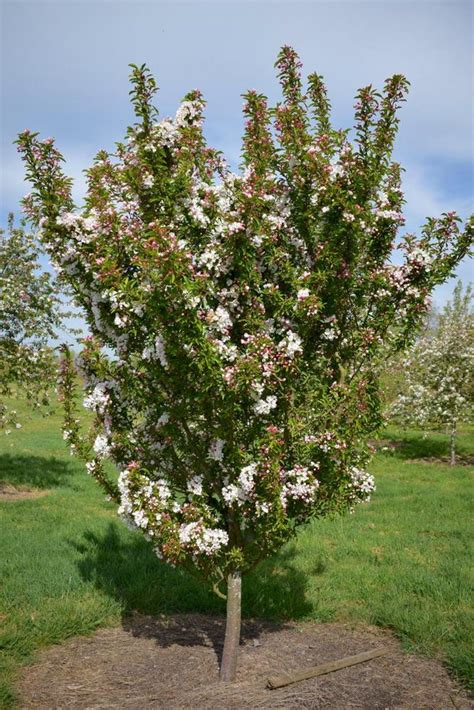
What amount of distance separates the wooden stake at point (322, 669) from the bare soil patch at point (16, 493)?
32.1ft

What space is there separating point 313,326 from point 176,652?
13.5 ft

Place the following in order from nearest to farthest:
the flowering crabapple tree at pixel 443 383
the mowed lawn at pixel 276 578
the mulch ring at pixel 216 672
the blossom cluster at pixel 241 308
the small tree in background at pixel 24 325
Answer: the blossom cluster at pixel 241 308 < the mulch ring at pixel 216 672 < the mowed lawn at pixel 276 578 < the small tree in background at pixel 24 325 < the flowering crabapple tree at pixel 443 383

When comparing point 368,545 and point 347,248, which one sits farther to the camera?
point 368,545

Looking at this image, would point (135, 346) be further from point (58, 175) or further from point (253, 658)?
point (253, 658)

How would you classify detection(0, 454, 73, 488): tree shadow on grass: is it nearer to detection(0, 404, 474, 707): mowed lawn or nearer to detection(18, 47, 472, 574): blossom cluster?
detection(0, 404, 474, 707): mowed lawn

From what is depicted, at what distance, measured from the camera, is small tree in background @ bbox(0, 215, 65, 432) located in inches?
531

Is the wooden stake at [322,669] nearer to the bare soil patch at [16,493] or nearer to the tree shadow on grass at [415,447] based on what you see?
the bare soil patch at [16,493]

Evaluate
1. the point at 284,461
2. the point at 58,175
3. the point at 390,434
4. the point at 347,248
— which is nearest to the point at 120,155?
the point at 58,175

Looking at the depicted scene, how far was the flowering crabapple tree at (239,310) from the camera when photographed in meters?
5.22

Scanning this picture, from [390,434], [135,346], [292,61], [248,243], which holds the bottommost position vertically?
[390,434]

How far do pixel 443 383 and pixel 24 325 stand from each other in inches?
539

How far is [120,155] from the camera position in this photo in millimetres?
6098

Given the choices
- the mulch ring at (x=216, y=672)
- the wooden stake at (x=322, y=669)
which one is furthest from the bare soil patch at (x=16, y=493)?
the wooden stake at (x=322, y=669)

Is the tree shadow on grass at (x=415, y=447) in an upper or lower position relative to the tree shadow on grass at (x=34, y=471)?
upper
